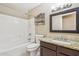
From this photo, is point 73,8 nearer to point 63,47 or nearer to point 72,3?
point 72,3

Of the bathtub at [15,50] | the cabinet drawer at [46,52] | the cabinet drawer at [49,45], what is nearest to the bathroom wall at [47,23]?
the cabinet drawer at [49,45]

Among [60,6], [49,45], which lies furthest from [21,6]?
[49,45]

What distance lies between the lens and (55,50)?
4.89ft

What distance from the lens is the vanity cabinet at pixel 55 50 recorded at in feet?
3.99

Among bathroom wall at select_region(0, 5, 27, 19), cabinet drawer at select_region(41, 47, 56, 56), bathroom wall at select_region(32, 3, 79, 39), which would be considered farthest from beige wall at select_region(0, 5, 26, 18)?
cabinet drawer at select_region(41, 47, 56, 56)

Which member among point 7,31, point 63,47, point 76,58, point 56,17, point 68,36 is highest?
point 56,17

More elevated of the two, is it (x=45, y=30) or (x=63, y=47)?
(x=45, y=30)

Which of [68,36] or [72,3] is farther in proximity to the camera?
[68,36]

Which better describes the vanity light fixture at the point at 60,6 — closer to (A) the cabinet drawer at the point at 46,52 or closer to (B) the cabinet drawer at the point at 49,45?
(B) the cabinet drawer at the point at 49,45

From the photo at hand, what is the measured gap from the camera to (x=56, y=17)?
1.78 m

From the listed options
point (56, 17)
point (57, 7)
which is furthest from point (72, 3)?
point (56, 17)

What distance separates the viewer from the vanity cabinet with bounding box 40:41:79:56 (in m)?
1.22

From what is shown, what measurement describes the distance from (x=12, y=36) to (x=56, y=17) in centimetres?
95

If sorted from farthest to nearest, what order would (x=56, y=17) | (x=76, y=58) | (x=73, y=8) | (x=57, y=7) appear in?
(x=56, y=17)
(x=57, y=7)
(x=73, y=8)
(x=76, y=58)
